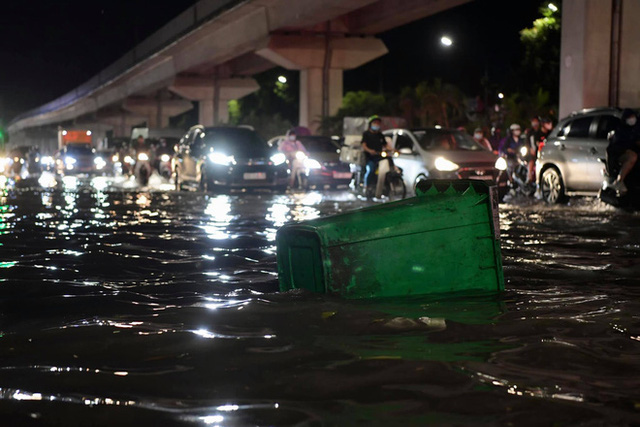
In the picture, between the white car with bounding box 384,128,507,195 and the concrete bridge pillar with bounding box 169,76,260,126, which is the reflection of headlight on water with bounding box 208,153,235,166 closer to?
the white car with bounding box 384,128,507,195

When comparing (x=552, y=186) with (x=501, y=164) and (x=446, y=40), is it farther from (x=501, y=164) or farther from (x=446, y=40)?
(x=446, y=40)

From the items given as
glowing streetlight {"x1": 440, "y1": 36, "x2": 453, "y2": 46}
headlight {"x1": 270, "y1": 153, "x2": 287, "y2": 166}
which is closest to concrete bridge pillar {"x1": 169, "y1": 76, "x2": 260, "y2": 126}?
glowing streetlight {"x1": 440, "y1": 36, "x2": 453, "y2": 46}

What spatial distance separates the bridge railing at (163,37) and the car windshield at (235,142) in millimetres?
15409

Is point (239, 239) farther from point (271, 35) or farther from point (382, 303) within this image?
point (271, 35)

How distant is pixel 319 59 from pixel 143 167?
1658 centimetres

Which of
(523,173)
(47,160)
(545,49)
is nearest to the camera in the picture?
(523,173)

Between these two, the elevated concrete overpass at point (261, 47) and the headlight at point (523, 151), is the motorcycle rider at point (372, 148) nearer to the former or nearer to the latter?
the headlight at point (523, 151)

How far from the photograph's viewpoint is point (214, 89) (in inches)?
2655

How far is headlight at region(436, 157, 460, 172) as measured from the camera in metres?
21.5

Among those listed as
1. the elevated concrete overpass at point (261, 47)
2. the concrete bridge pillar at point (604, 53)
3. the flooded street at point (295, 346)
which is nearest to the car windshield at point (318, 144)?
the concrete bridge pillar at point (604, 53)

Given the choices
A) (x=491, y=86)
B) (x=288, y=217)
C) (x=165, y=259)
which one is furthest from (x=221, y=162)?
(x=491, y=86)

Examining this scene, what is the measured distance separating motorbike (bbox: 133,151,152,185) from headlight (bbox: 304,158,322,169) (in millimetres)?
8224

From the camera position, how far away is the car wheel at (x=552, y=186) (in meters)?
21.1

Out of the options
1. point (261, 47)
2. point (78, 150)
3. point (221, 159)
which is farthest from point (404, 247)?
point (78, 150)
